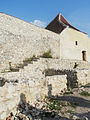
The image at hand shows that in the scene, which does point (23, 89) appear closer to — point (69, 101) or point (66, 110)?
point (66, 110)

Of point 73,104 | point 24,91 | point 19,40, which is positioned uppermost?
point 19,40

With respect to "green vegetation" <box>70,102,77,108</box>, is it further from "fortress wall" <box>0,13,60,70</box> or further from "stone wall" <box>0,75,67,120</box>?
"fortress wall" <box>0,13,60,70</box>

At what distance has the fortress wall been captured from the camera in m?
10.2

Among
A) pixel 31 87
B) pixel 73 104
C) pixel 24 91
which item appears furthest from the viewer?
pixel 73 104

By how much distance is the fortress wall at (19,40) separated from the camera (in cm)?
1016

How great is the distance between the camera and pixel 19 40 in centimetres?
1142

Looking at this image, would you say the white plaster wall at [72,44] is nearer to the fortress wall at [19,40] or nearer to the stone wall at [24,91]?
the fortress wall at [19,40]

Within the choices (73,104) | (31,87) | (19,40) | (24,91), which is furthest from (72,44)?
(24,91)

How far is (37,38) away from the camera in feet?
43.5

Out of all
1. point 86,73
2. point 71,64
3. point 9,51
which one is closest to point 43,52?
point 71,64

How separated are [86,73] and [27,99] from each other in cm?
545

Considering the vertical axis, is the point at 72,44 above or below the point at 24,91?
above

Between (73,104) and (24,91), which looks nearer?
(24,91)

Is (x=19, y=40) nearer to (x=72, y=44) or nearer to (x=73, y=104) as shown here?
(x=73, y=104)
